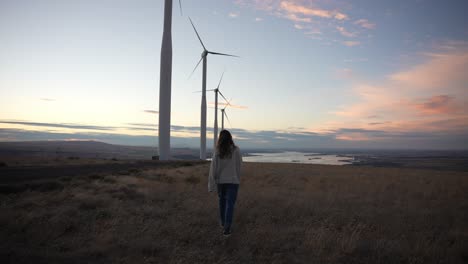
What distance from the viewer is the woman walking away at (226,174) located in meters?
6.64

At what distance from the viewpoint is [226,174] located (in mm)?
6684

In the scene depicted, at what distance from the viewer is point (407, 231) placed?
7.69m

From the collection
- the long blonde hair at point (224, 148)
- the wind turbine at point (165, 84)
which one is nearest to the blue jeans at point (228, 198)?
the long blonde hair at point (224, 148)

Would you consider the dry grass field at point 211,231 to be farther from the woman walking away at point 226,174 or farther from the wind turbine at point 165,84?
the wind turbine at point 165,84

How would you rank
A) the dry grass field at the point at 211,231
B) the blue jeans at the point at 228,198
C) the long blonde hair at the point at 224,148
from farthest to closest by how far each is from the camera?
1. the long blonde hair at the point at 224,148
2. the blue jeans at the point at 228,198
3. the dry grass field at the point at 211,231

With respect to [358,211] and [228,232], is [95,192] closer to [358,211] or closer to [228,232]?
[228,232]

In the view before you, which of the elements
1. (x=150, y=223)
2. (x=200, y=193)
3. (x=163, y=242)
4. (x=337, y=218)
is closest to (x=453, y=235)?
(x=337, y=218)

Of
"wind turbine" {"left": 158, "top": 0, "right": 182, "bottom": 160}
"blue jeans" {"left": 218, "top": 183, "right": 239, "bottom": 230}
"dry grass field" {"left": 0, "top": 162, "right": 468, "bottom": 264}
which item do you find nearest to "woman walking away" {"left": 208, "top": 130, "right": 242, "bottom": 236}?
"blue jeans" {"left": 218, "top": 183, "right": 239, "bottom": 230}

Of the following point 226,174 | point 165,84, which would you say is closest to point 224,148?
point 226,174

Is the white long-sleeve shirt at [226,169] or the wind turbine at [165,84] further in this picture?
the wind turbine at [165,84]

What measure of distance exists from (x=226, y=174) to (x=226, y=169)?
11 cm

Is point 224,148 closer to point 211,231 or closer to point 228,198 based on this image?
point 228,198

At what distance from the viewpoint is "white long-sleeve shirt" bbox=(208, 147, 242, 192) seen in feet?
21.9

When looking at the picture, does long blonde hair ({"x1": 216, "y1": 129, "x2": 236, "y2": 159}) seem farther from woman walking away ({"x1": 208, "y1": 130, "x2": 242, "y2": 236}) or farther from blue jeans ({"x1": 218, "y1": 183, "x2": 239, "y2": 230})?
blue jeans ({"x1": 218, "y1": 183, "x2": 239, "y2": 230})
